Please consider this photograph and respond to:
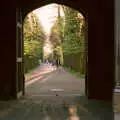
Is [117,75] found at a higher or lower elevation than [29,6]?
lower

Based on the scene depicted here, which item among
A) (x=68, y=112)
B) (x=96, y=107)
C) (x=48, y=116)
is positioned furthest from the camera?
(x=96, y=107)

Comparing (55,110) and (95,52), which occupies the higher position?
(95,52)

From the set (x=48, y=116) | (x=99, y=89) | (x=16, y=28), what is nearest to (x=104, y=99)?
(x=99, y=89)

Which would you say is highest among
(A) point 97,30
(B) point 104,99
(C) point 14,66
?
(A) point 97,30

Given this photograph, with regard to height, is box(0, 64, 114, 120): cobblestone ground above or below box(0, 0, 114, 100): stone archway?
below

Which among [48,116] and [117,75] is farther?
[48,116]

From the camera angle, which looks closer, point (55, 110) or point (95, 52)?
point (55, 110)

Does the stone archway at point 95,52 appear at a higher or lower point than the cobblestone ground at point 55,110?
higher

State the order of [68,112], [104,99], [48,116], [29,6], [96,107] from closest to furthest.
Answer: [48,116], [68,112], [96,107], [104,99], [29,6]

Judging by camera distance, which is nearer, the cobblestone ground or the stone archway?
the cobblestone ground

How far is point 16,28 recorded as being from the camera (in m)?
20.1

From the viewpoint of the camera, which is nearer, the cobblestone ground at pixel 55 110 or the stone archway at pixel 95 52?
the cobblestone ground at pixel 55 110

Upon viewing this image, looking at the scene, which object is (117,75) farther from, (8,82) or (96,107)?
(8,82)

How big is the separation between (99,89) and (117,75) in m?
10.8
